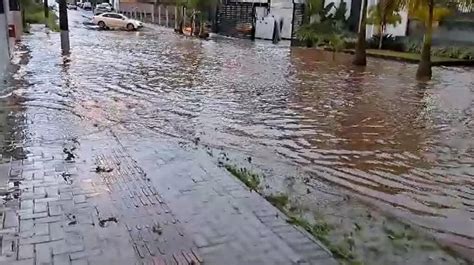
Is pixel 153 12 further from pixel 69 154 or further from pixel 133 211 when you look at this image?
pixel 133 211

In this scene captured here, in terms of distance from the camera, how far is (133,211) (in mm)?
4984

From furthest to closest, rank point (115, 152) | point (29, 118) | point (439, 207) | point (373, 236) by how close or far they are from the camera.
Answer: point (29, 118), point (115, 152), point (439, 207), point (373, 236)

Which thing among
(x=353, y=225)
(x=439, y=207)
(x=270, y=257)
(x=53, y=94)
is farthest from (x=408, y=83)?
(x=270, y=257)

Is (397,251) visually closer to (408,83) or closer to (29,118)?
(29,118)

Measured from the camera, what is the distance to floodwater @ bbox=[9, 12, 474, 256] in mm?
6320

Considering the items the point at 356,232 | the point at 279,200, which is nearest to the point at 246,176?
the point at 279,200

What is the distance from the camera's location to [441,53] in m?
25.7

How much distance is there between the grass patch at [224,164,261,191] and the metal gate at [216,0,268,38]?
3160cm

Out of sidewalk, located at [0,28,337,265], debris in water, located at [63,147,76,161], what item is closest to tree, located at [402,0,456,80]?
sidewalk, located at [0,28,337,265]

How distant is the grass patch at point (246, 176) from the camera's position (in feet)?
19.4

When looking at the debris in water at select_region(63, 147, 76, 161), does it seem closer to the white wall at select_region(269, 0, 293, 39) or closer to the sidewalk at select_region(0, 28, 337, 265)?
the sidewalk at select_region(0, 28, 337, 265)

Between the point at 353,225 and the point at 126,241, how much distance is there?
203cm

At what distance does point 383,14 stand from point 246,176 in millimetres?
18294

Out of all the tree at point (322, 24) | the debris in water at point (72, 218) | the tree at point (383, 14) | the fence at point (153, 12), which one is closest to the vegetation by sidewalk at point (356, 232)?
the debris in water at point (72, 218)
